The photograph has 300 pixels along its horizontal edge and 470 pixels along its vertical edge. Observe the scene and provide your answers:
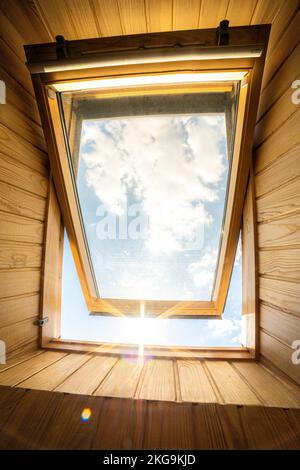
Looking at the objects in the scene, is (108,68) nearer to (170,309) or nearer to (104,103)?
(104,103)

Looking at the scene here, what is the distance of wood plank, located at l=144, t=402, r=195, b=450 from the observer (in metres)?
0.64

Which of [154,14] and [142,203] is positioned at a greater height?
[154,14]

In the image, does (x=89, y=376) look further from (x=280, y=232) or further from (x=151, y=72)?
(x=151, y=72)

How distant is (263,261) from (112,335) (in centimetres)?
124

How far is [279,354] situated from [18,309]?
1.57 m

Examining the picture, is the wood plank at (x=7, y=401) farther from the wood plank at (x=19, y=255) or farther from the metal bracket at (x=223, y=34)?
the metal bracket at (x=223, y=34)

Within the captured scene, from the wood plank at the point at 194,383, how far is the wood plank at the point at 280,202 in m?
0.97

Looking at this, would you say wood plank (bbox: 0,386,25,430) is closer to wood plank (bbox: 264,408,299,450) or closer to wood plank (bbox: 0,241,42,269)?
wood plank (bbox: 0,241,42,269)

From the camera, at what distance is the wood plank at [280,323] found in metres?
0.95

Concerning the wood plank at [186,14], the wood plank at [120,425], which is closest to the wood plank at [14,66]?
the wood plank at [186,14]

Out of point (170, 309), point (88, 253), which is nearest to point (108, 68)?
point (88, 253)

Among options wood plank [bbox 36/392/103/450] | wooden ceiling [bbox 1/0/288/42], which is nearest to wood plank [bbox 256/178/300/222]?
wooden ceiling [bbox 1/0/288/42]

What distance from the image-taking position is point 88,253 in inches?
68.6
